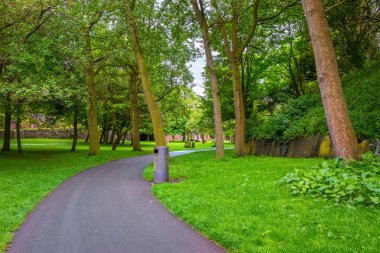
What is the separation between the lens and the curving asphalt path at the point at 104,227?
5188 millimetres

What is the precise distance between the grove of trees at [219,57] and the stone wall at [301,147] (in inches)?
13.2

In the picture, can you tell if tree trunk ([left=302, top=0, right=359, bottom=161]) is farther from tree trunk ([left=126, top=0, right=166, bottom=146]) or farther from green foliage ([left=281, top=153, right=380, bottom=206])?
tree trunk ([left=126, top=0, right=166, bottom=146])

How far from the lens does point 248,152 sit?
22.8 metres

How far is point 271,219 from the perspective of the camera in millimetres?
5898

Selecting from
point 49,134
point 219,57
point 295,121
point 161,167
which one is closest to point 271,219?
point 161,167

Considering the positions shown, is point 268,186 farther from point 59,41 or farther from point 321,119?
point 59,41

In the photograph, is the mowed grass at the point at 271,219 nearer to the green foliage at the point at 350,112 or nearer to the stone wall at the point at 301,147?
the green foliage at the point at 350,112

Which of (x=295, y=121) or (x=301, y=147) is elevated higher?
(x=295, y=121)

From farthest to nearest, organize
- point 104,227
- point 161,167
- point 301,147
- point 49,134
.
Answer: point 49,134 < point 301,147 < point 161,167 < point 104,227

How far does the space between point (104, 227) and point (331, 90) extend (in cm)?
641

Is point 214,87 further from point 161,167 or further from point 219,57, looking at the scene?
point 219,57

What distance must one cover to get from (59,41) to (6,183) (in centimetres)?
683

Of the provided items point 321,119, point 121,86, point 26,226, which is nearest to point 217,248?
point 26,226

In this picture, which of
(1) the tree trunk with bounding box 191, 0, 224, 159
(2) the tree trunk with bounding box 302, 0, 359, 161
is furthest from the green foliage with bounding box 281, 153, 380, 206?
(1) the tree trunk with bounding box 191, 0, 224, 159
